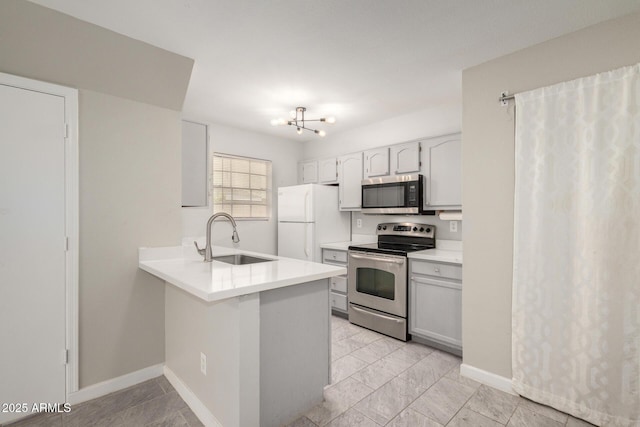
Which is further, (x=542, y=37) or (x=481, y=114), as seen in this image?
(x=481, y=114)

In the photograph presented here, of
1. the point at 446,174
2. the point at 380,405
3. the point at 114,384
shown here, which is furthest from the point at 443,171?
the point at 114,384

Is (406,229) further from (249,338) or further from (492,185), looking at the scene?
(249,338)

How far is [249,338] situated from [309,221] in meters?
2.42

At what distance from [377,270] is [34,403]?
2.86 meters

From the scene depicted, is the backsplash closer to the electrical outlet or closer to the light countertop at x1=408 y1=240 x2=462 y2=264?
the light countertop at x1=408 y1=240 x2=462 y2=264

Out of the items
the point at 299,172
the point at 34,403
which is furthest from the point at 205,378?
the point at 299,172

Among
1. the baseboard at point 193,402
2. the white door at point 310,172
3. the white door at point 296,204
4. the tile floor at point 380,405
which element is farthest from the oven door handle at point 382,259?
the baseboard at point 193,402

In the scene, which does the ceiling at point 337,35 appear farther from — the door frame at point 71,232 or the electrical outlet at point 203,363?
the electrical outlet at point 203,363

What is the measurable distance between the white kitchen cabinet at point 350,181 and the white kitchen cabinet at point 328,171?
8cm

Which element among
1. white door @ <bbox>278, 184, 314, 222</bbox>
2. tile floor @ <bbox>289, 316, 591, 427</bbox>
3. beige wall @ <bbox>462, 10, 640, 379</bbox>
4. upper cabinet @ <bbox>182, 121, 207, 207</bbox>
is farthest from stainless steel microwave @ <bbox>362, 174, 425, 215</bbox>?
upper cabinet @ <bbox>182, 121, 207, 207</bbox>

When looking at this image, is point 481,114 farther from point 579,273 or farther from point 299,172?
point 299,172

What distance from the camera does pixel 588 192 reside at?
71.6 inches

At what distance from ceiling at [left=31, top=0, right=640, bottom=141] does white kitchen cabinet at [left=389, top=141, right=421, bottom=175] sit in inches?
23.3

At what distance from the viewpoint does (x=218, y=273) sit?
184cm
